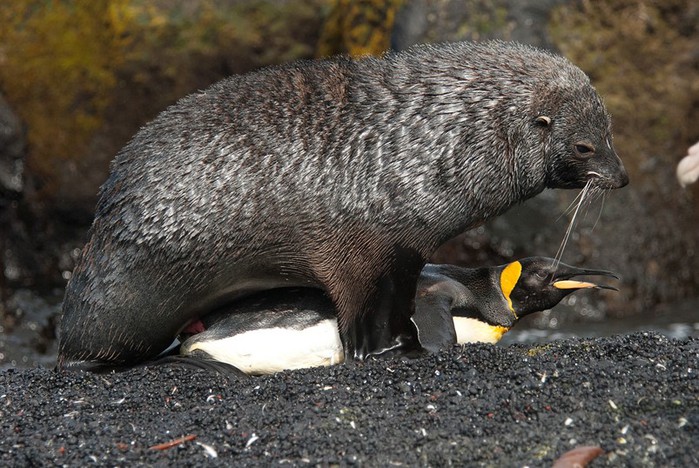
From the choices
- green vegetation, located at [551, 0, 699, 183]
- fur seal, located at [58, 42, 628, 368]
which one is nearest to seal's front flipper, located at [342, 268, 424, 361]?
fur seal, located at [58, 42, 628, 368]

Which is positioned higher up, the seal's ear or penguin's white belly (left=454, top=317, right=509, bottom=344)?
the seal's ear

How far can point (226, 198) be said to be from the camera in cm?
723

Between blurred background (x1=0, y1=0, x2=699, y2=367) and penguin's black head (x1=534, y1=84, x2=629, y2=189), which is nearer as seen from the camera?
penguin's black head (x1=534, y1=84, x2=629, y2=189)

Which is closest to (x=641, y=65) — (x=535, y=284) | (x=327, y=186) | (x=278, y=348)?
(x=535, y=284)

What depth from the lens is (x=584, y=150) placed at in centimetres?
763

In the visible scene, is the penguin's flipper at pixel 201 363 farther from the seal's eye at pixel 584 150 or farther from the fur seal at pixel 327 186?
the seal's eye at pixel 584 150

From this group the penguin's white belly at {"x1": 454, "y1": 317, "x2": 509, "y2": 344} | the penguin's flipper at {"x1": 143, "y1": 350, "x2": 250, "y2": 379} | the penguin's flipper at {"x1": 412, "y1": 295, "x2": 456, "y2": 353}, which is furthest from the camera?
the penguin's white belly at {"x1": 454, "y1": 317, "x2": 509, "y2": 344}

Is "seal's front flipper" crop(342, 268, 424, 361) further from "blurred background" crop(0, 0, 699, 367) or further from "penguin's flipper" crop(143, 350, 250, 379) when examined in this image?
"blurred background" crop(0, 0, 699, 367)

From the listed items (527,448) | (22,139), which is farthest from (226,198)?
(22,139)

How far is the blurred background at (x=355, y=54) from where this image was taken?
1402 cm

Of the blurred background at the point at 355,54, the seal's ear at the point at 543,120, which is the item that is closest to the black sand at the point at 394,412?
the seal's ear at the point at 543,120

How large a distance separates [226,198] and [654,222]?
28.9 feet

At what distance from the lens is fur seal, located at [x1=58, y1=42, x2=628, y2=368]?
285 inches

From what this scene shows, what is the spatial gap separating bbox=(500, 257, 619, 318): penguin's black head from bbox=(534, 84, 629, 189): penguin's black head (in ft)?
2.82
